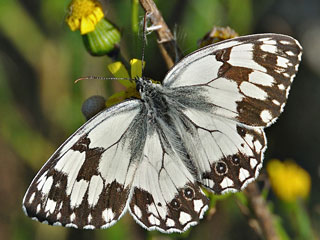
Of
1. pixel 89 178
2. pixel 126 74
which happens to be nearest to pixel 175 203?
pixel 89 178

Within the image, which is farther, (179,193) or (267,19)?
(267,19)

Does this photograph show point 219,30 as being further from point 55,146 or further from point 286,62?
point 55,146

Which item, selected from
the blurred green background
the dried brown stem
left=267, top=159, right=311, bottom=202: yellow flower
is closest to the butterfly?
the dried brown stem

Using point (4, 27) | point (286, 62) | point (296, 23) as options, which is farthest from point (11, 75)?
point (286, 62)

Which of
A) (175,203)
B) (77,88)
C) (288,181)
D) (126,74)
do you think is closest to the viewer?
(175,203)

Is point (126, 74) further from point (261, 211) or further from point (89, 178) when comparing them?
point (261, 211)

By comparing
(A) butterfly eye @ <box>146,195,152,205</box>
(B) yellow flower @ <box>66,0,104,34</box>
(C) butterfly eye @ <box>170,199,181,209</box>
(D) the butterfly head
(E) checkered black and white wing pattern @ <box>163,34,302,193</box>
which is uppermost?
(B) yellow flower @ <box>66,0,104,34</box>

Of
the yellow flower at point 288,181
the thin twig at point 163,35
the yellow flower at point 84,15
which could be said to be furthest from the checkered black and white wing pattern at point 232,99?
the yellow flower at point 288,181

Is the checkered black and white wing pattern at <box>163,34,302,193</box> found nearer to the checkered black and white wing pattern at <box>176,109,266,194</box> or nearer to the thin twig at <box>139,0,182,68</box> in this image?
the checkered black and white wing pattern at <box>176,109,266,194</box>
